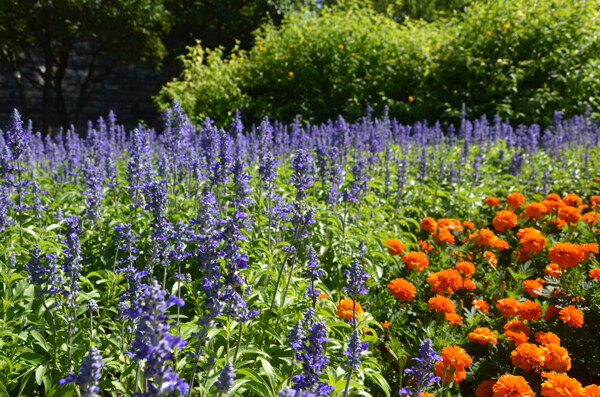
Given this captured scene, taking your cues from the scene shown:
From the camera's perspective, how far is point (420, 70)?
1249cm

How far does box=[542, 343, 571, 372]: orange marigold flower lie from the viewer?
2736mm

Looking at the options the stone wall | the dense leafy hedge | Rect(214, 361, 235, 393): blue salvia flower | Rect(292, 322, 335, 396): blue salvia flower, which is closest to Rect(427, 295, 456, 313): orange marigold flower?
Rect(292, 322, 335, 396): blue salvia flower

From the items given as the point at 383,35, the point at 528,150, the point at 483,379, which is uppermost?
the point at 383,35

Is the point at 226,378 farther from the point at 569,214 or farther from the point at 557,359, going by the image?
the point at 569,214

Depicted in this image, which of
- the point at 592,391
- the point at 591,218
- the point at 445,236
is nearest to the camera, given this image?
the point at 592,391

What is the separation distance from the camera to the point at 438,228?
4934mm

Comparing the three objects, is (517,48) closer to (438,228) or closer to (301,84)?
(301,84)

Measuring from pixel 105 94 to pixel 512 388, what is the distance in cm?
2219

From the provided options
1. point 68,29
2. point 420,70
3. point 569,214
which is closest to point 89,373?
point 569,214

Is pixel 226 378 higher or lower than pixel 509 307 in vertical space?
higher

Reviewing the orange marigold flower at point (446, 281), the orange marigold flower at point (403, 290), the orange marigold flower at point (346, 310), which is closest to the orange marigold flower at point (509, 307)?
the orange marigold flower at point (446, 281)

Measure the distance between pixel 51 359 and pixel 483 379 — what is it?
2.68 metres

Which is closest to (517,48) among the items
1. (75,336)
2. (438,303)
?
(438,303)

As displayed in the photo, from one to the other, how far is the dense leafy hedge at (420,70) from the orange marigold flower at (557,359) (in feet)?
29.3
